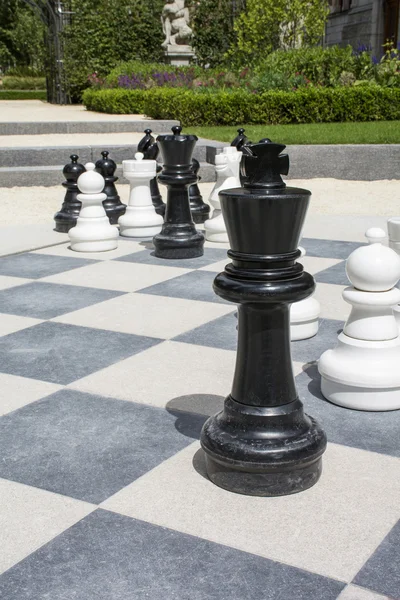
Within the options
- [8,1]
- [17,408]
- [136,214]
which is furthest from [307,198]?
[8,1]

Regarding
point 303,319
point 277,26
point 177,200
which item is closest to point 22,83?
point 277,26

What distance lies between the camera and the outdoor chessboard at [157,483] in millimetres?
1637

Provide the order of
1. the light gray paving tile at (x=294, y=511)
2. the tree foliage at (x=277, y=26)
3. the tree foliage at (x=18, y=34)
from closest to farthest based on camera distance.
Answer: the light gray paving tile at (x=294, y=511) → the tree foliage at (x=277, y=26) → the tree foliage at (x=18, y=34)

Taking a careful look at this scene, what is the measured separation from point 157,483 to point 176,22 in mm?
21638

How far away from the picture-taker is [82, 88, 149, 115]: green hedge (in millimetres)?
14529

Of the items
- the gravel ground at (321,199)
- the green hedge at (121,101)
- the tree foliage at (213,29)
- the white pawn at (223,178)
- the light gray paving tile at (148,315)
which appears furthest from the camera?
the tree foliage at (213,29)

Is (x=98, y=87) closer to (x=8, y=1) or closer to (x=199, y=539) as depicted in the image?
(x=199, y=539)

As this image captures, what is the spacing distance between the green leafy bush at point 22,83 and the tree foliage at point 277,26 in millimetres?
11485

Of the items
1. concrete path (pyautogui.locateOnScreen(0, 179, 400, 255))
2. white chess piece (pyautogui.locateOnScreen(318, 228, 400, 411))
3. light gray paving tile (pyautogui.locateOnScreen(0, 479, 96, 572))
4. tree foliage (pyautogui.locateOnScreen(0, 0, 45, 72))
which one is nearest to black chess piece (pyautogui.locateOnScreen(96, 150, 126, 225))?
concrete path (pyautogui.locateOnScreen(0, 179, 400, 255))

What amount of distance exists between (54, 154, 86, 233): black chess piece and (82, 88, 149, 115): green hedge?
884cm

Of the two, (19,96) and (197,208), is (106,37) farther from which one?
(197,208)

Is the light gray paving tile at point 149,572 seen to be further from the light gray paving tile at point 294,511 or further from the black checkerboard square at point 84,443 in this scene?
the black checkerboard square at point 84,443

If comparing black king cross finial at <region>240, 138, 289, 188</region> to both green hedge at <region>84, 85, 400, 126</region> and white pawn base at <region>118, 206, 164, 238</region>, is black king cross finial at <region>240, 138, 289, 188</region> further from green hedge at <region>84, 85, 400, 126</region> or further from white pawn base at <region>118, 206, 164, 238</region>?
green hedge at <region>84, 85, 400, 126</region>

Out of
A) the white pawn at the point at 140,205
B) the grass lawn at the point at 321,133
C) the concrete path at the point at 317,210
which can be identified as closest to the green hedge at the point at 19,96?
the grass lawn at the point at 321,133
